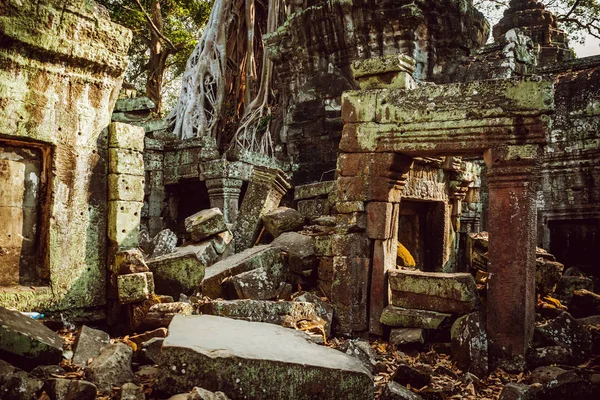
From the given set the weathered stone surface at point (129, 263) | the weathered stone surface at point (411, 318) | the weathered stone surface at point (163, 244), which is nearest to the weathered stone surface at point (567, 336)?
the weathered stone surface at point (411, 318)

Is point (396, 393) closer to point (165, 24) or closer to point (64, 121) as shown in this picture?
point (64, 121)

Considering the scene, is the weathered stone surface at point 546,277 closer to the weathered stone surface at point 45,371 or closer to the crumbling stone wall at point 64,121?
the crumbling stone wall at point 64,121

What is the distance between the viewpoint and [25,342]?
123 inches

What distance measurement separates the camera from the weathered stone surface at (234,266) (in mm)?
5465

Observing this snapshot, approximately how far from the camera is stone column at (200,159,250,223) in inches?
391

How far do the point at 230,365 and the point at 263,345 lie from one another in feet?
1.40

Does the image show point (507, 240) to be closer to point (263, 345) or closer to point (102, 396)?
point (263, 345)

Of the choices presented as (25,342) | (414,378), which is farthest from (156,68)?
(414,378)

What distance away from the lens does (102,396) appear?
9.62 feet

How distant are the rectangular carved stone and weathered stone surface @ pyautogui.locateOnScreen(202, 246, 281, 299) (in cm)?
102

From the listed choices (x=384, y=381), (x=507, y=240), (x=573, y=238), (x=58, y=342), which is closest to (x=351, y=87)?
(x=573, y=238)

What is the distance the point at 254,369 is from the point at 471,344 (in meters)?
2.44

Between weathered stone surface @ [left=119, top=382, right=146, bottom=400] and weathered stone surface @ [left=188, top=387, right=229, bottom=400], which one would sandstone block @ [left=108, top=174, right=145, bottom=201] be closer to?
weathered stone surface @ [left=119, top=382, right=146, bottom=400]

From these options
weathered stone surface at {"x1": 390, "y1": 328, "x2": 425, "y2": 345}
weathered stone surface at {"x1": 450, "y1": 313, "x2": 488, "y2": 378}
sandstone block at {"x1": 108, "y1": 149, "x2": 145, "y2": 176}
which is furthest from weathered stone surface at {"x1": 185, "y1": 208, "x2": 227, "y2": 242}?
weathered stone surface at {"x1": 450, "y1": 313, "x2": 488, "y2": 378}
